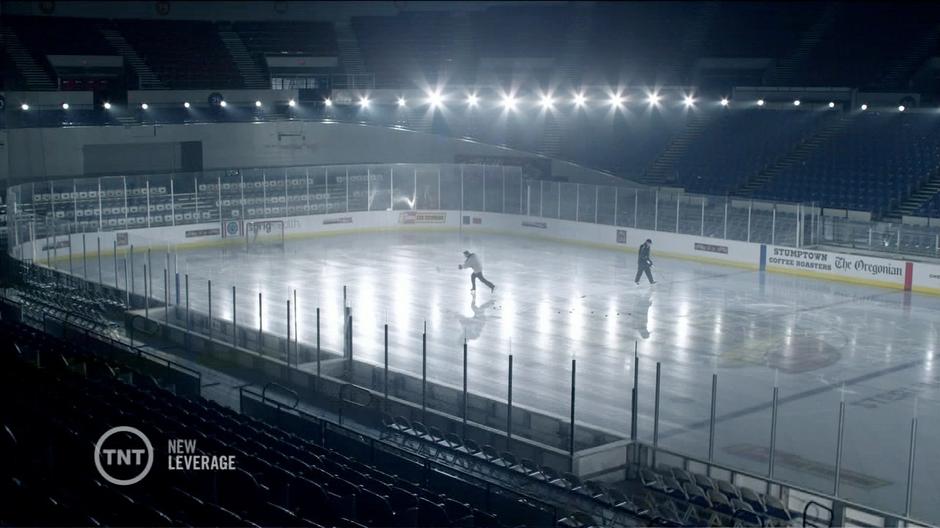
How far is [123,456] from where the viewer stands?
34.4 ft

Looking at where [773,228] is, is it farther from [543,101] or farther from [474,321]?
[543,101]

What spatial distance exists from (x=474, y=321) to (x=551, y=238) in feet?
48.4

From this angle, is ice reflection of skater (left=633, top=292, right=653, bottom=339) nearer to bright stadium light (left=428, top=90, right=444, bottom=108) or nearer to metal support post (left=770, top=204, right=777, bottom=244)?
metal support post (left=770, top=204, right=777, bottom=244)

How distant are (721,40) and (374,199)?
63.7 ft

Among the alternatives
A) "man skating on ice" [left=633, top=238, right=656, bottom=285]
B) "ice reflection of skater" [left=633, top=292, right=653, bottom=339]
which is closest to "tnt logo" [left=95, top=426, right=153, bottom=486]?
"ice reflection of skater" [left=633, top=292, right=653, bottom=339]

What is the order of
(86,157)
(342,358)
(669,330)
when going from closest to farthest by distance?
(342,358) < (669,330) < (86,157)

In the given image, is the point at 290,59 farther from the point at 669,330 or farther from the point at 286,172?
the point at 669,330

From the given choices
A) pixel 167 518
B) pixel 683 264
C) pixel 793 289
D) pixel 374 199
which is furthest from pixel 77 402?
pixel 374 199

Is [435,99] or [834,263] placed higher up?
[435,99]

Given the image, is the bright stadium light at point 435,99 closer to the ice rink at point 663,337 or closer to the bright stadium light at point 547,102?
the bright stadium light at point 547,102

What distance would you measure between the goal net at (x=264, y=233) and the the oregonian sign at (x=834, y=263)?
16.0 meters

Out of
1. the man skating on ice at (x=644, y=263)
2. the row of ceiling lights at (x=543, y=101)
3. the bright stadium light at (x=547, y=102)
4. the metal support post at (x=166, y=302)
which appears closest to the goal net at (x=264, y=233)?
the row of ceiling lights at (x=543, y=101)

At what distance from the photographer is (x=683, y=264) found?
113ft

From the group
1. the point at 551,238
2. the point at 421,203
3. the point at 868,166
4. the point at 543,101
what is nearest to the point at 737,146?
the point at 868,166
